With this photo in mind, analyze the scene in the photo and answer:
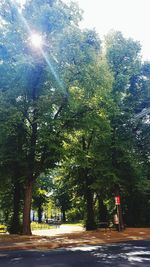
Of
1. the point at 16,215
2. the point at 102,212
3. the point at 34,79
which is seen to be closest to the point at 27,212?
the point at 16,215

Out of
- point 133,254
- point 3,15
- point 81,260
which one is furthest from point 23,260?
point 3,15

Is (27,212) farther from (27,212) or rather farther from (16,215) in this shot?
(16,215)

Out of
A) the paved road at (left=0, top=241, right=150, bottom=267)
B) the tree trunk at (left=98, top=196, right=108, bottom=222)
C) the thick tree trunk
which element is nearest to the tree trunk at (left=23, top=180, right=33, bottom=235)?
the thick tree trunk

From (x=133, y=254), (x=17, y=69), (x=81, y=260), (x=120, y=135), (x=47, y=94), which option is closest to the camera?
(x=81, y=260)

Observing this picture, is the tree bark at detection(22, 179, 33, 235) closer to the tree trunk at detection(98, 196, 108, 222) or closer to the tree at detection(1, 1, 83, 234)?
→ the tree at detection(1, 1, 83, 234)

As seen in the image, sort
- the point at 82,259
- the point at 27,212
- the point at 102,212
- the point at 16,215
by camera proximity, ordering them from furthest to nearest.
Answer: the point at 102,212 < the point at 16,215 < the point at 27,212 < the point at 82,259

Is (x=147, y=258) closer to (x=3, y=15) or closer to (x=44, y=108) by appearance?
(x=44, y=108)

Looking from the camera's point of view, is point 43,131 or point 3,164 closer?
point 43,131

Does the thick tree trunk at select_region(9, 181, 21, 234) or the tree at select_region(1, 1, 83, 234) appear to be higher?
the tree at select_region(1, 1, 83, 234)

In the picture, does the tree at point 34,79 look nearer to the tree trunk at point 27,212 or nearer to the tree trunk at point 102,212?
the tree trunk at point 27,212

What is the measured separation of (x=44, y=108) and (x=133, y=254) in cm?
1044

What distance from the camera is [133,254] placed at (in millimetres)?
→ 12594

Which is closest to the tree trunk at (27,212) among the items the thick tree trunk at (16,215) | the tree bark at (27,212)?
the tree bark at (27,212)

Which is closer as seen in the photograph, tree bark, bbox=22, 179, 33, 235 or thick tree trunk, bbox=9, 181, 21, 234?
tree bark, bbox=22, 179, 33, 235
